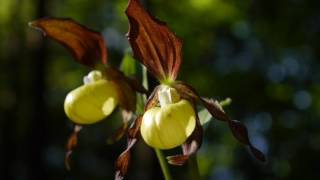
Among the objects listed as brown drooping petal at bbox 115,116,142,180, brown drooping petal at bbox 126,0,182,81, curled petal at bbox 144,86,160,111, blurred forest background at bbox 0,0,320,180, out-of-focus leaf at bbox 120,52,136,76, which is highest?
brown drooping petal at bbox 126,0,182,81

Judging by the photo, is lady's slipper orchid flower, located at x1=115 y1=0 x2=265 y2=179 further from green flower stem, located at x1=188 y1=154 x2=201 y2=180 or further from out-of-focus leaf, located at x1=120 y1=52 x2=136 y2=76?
out-of-focus leaf, located at x1=120 y1=52 x2=136 y2=76

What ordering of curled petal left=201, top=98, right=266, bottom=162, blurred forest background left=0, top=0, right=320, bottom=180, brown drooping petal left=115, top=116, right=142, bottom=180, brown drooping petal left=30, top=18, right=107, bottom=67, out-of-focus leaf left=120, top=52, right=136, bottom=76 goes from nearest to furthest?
curled petal left=201, top=98, right=266, bottom=162, brown drooping petal left=115, top=116, right=142, bottom=180, brown drooping petal left=30, top=18, right=107, bottom=67, out-of-focus leaf left=120, top=52, right=136, bottom=76, blurred forest background left=0, top=0, right=320, bottom=180

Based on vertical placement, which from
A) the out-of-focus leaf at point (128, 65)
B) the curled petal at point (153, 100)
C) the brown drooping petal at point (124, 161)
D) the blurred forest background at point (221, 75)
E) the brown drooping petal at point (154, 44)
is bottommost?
the blurred forest background at point (221, 75)

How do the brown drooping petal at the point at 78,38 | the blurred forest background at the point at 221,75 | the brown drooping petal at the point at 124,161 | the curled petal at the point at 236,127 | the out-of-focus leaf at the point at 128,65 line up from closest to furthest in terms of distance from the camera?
1. the curled petal at the point at 236,127
2. the brown drooping petal at the point at 124,161
3. the brown drooping petal at the point at 78,38
4. the out-of-focus leaf at the point at 128,65
5. the blurred forest background at the point at 221,75

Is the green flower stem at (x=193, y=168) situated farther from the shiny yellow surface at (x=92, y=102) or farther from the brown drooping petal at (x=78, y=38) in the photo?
the brown drooping petal at (x=78, y=38)

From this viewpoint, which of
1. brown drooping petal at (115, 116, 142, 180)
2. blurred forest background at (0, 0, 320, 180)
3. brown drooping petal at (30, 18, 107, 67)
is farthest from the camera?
→ blurred forest background at (0, 0, 320, 180)

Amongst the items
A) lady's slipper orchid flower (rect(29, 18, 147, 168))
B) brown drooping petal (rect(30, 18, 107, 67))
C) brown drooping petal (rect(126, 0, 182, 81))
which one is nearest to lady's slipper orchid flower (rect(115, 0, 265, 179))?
brown drooping petal (rect(126, 0, 182, 81))

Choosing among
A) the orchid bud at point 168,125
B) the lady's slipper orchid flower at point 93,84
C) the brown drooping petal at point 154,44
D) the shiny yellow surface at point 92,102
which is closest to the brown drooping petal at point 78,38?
the lady's slipper orchid flower at point 93,84

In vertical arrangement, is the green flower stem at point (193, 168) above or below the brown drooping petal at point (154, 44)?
below
